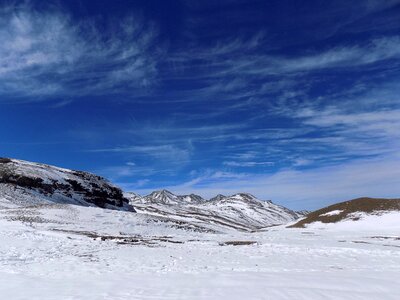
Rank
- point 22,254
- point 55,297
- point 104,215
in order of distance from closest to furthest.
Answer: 1. point 55,297
2. point 22,254
3. point 104,215

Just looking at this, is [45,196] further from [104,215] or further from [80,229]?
[80,229]

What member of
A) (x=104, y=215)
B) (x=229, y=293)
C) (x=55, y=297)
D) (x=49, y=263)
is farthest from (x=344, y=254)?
(x=104, y=215)

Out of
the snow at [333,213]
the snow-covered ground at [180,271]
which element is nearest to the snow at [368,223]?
the snow at [333,213]

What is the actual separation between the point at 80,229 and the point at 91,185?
60316 millimetres

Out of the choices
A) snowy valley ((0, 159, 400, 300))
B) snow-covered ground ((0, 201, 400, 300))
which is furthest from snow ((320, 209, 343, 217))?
snow-covered ground ((0, 201, 400, 300))

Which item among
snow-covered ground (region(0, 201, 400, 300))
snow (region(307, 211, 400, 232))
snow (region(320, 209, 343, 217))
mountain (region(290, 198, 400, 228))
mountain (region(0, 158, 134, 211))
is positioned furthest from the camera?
mountain (region(0, 158, 134, 211))

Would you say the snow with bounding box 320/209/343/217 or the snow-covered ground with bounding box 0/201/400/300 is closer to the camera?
the snow-covered ground with bounding box 0/201/400/300

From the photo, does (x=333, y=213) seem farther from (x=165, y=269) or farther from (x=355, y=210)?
(x=165, y=269)

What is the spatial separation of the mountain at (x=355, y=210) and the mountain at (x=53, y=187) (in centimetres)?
5151

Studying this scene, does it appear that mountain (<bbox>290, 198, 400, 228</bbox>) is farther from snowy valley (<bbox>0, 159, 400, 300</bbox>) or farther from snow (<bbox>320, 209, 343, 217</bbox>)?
snowy valley (<bbox>0, 159, 400, 300</bbox>)

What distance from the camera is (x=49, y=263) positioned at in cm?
1920

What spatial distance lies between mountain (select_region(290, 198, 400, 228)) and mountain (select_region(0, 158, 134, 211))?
5151 cm

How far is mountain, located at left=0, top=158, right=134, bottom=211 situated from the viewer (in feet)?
242

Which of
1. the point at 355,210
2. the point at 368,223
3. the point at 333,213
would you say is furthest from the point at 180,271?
the point at 333,213
